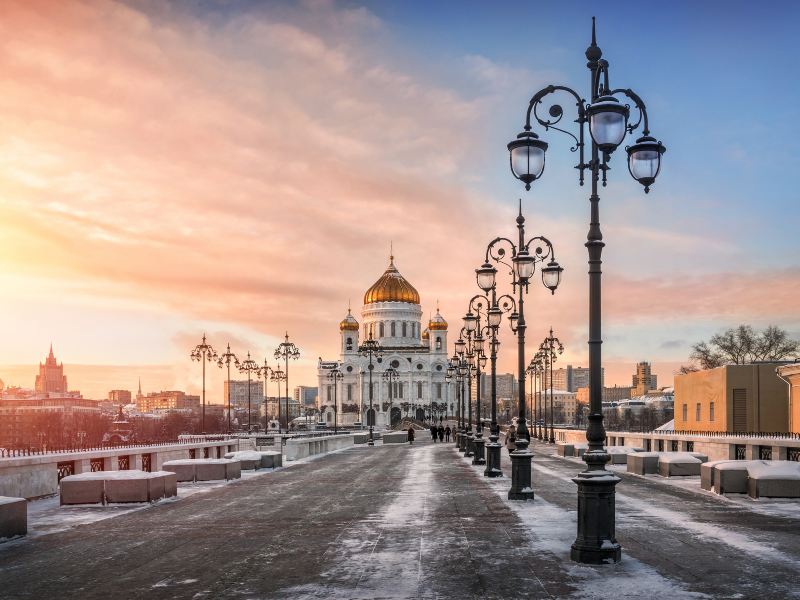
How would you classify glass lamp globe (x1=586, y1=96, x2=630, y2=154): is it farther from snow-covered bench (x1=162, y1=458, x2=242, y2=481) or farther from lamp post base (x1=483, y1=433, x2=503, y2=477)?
snow-covered bench (x1=162, y1=458, x2=242, y2=481)

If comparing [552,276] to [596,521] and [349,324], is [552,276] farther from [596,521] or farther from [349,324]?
[349,324]

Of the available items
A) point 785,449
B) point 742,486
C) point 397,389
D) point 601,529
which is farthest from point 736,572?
point 397,389

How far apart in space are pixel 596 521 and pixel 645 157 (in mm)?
4661

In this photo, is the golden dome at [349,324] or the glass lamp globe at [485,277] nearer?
the glass lamp globe at [485,277]

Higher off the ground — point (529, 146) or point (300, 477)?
point (529, 146)

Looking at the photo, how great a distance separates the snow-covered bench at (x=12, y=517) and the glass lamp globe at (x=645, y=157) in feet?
35.0

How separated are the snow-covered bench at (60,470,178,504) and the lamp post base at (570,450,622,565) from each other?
1100 centimetres

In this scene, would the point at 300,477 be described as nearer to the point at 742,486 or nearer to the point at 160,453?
the point at 160,453

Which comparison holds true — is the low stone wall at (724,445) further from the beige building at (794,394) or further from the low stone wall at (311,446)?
the low stone wall at (311,446)

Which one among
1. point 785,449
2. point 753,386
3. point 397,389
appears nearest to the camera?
point 785,449

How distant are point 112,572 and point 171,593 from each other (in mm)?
1709

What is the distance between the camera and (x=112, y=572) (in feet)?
36.3

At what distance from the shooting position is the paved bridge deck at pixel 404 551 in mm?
9844

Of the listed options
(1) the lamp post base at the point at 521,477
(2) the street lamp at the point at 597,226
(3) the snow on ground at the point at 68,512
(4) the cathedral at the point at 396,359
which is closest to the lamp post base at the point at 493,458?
(1) the lamp post base at the point at 521,477
